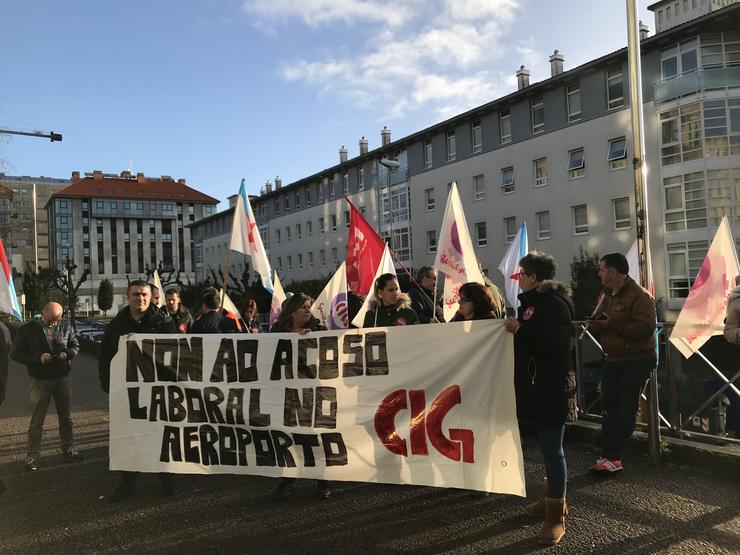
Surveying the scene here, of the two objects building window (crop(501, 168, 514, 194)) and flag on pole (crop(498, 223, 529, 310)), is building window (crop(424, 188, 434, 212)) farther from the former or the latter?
flag on pole (crop(498, 223, 529, 310))

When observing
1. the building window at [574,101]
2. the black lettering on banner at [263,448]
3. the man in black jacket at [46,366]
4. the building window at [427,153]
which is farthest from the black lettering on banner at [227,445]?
the building window at [427,153]

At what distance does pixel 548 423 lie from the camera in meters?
4.12

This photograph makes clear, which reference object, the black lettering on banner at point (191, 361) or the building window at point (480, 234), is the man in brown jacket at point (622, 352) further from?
the building window at point (480, 234)

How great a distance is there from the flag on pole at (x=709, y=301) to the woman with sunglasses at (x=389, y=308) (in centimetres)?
276

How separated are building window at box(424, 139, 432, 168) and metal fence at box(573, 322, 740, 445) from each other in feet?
123

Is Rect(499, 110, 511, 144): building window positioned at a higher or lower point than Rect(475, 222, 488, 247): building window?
higher

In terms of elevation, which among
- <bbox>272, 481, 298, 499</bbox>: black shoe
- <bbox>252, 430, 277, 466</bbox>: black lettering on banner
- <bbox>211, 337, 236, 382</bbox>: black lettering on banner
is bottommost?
<bbox>272, 481, 298, 499</bbox>: black shoe

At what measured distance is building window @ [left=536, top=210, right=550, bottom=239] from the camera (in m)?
34.6

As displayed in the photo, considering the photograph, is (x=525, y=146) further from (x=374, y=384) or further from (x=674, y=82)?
(x=374, y=384)

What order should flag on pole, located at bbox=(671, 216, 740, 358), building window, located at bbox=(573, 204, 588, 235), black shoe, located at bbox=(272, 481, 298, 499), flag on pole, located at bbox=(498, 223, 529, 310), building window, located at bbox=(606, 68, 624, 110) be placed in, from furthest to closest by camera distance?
building window, located at bbox=(573, 204, 588, 235) < building window, located at bbox=(606, 68, 624, 110) < flag on pole, located at bbox=(498, 223, 529, 310) < flag on pole, located at bbox=(671, 216, 740, 358) < black shoe, located at bbox=(272, 481, 298, 499)

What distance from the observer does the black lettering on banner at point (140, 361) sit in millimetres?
5391

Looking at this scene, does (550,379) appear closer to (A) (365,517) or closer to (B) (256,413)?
(A) (365,517)

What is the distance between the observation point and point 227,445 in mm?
5129

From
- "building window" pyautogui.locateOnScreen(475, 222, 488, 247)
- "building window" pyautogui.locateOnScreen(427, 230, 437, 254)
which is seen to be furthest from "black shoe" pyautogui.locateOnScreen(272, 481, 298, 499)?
"building window" pyautogui.locateOnScreen(427, 230, 437, 254)
